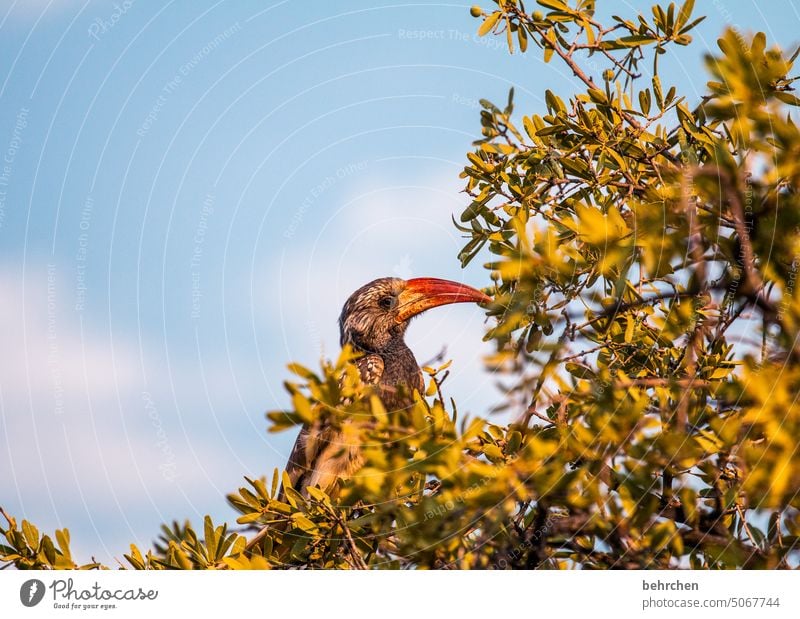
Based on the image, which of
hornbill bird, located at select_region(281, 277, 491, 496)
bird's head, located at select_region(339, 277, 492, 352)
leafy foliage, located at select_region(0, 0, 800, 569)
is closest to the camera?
leafy foliage, located at select_region(0, 0, 800, 569)

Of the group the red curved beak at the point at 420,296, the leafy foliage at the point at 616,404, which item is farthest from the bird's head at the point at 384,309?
the leafy foliage at the point at 616,404

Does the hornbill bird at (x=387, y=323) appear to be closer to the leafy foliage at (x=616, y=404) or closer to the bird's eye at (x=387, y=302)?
the bird's eye at (x=387, y=302)

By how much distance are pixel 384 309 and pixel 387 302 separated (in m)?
0.06

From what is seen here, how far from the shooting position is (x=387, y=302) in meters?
6.80

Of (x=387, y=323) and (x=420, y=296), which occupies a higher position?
(x=420, y=296)

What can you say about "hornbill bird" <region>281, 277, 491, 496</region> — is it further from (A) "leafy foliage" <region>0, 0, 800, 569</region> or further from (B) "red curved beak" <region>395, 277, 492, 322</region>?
(A) "leafy foliage" <region>0, 0, 800, 569</region>

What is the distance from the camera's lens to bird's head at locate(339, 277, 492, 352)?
22.0 ft
